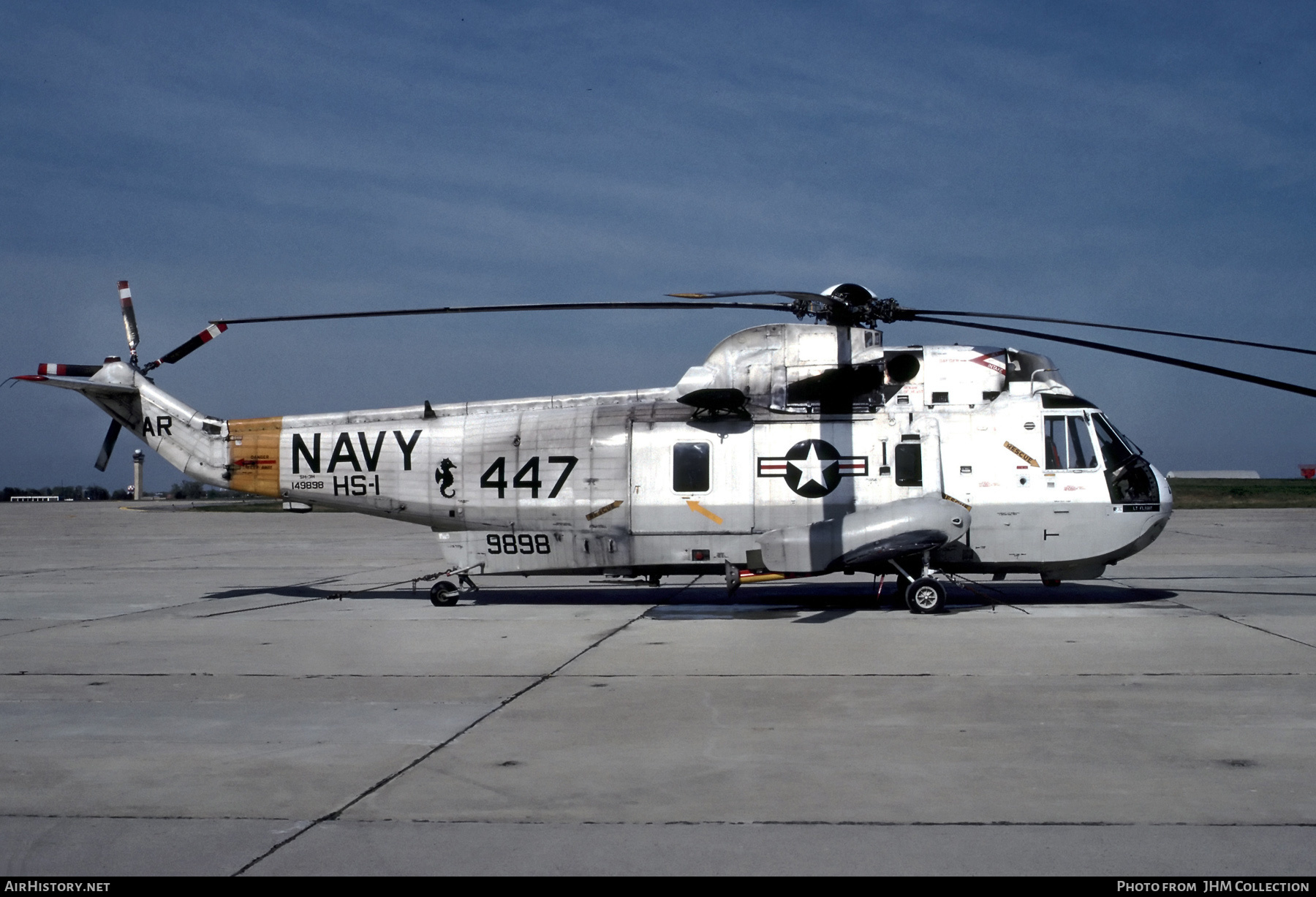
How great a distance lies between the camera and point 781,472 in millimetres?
14195

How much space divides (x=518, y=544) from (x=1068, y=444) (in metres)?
7.70

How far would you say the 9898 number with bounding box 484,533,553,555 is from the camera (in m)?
14.6

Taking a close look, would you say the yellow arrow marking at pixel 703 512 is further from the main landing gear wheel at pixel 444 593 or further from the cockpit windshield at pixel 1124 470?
the cockpit windshield at pixel 1124 470

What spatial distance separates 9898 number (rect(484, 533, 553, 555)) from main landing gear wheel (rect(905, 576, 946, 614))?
498cm

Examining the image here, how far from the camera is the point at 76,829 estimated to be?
17.0 feet

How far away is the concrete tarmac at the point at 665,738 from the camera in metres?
4.85

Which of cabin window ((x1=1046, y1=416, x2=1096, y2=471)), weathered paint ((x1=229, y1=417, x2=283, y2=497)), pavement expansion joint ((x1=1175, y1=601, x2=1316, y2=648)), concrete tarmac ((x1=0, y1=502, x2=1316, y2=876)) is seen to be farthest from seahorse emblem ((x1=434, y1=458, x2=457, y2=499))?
pavement expansion joint ((x1=1175, y1=601, x2=1316, y2=648))

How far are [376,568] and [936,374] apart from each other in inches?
501

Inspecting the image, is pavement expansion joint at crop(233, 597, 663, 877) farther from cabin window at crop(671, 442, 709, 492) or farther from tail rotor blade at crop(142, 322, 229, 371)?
tail rotor blade at crop(142, 322, 229, 371)

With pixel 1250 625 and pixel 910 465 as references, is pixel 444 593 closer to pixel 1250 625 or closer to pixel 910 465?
pixel 910 465

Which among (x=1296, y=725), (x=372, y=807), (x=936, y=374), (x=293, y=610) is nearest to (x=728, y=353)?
(x=936, y=374)

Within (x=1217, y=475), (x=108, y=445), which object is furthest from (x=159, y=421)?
(x=1217, y=475)

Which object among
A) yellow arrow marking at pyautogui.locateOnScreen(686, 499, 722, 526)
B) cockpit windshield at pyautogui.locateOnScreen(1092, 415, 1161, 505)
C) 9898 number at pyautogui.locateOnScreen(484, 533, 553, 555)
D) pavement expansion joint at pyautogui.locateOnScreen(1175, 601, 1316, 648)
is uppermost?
cockpit windshield at pyautogui.locateOnScreen(1092, 415, 1161, 505)

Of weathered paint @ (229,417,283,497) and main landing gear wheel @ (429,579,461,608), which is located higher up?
weathered paint @ (229,417,283,497)
